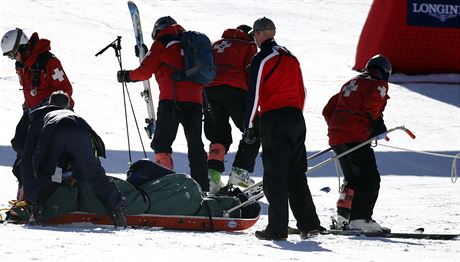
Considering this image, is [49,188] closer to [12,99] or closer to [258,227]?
[258,227]

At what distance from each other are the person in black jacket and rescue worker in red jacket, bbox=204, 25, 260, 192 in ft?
8.87

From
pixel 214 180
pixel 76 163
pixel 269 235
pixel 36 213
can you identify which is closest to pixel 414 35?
pixel 214 180

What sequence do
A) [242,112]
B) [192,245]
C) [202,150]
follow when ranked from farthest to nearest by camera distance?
[242,112], [202,150], [192,245]

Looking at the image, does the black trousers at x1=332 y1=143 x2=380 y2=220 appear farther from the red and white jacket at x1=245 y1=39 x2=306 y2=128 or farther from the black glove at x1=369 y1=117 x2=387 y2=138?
the red and white jacket at x1=245 y1=39 x2=306 y2=128

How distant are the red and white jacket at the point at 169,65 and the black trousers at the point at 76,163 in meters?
1.97

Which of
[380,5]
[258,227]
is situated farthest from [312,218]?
[380,5]

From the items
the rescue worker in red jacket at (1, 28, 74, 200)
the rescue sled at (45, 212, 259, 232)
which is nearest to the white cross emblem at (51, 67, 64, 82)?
the rescue worker in red jacket at (1, 28, 74, 200)

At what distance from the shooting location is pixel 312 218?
8.51 metres

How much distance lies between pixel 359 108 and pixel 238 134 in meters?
5.56

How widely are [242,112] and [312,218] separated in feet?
9.16

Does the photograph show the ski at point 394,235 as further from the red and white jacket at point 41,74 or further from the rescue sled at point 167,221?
the red and white jacket at point 41,74

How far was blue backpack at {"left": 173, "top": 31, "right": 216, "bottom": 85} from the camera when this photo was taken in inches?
403

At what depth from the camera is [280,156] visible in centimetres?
823

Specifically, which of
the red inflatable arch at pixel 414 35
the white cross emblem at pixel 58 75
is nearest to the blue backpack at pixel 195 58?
the white cross emblem at pixel 58 75
